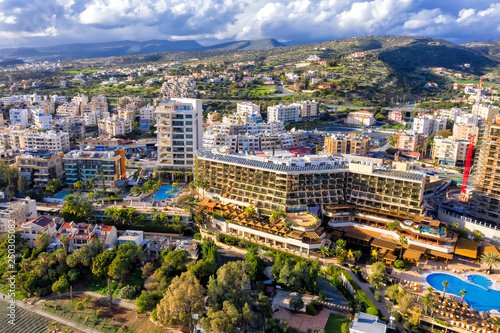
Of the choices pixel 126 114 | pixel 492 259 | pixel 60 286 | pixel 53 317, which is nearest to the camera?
pixel 53 317

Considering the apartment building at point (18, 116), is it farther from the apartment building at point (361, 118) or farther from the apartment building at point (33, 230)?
the apartment building at point (361, 118)

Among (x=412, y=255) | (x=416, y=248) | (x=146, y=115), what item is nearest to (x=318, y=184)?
(x=416, y=248)

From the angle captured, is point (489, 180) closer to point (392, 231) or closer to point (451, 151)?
point (392, 231)

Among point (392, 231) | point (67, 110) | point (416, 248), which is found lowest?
point (416, 248)

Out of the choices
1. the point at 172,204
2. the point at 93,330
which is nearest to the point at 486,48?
the point at 172,204

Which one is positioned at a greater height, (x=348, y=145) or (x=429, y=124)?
(x=429, y=124)

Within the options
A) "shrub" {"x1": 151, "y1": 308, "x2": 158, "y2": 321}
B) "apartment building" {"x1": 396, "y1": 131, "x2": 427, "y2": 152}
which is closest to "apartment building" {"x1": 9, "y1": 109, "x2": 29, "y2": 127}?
"shrub" {"x1": 151, "y1": 308, "x2": 158, "y2": 321}

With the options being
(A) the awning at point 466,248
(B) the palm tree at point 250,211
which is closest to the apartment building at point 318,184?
(B) the palm tree at point 250,211
